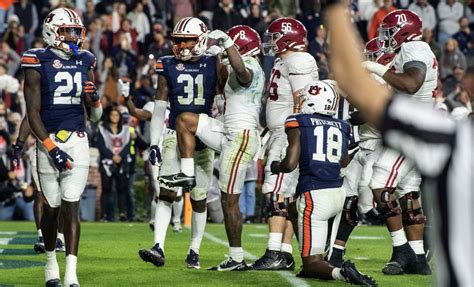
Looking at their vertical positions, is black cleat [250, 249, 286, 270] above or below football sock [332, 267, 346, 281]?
below

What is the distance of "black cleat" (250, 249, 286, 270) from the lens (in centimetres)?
898

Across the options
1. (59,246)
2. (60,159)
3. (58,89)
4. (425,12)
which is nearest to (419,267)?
(60,159)

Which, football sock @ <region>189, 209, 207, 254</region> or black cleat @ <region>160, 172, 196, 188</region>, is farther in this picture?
football sock @ <region>189, 209, 207, 254</region>

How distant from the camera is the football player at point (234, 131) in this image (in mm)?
8867

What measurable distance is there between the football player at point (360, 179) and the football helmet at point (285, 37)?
705mm

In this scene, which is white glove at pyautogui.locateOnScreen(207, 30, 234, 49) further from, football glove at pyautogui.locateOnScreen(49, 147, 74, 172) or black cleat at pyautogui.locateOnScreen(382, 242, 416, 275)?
black cleat at pyautogui.locateOnScreen(382, 242, 416, 275)

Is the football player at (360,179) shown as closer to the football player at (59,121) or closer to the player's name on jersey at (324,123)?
the player's name on jersey at (324,123)

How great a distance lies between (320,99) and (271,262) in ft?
5.28

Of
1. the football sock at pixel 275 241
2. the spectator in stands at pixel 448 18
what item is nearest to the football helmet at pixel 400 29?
the football sock at pixel 275 241

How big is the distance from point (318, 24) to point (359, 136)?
34.9ft

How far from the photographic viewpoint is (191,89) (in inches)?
360

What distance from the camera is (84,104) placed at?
7855 millimetres

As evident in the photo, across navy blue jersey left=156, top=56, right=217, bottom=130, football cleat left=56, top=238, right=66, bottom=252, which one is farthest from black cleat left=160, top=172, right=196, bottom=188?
football cleat left=56, top=238, right=66, bottom=252

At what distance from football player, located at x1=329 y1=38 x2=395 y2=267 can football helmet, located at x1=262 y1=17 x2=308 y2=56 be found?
705 millimetres
